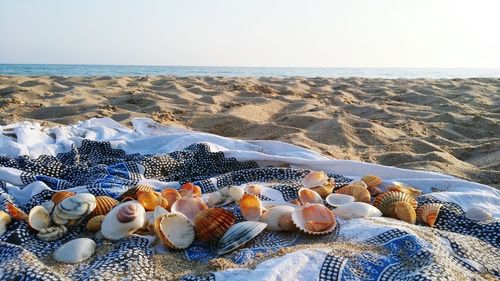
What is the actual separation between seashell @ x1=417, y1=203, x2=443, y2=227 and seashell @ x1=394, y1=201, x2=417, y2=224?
0.05 meters

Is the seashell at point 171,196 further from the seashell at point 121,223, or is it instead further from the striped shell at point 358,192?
the striped shell at point 358,192

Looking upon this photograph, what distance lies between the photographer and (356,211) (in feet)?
6.31

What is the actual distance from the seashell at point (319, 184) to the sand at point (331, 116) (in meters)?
1.11

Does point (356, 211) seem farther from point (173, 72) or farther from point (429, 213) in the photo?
point (173, 72)

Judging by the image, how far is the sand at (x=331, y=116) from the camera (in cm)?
358

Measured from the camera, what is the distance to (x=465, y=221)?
201 centimetres

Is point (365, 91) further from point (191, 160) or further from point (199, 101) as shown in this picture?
point (191, 160)

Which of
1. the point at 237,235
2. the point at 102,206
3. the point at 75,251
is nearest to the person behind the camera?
the point at 75,251

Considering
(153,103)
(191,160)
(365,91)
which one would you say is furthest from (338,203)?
(365,91)

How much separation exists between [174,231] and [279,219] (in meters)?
0.43

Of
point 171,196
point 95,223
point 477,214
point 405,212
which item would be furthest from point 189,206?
point 477,214

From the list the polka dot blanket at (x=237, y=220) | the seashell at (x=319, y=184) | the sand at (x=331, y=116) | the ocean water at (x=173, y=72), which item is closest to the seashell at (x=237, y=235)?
the polka dot blanket at (x=237, y=220)

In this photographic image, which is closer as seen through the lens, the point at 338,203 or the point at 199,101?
the point at 338,203

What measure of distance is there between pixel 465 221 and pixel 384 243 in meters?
0.63
